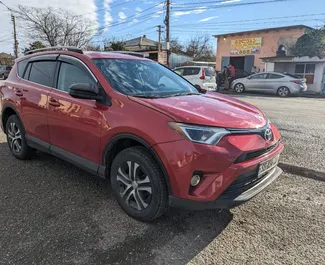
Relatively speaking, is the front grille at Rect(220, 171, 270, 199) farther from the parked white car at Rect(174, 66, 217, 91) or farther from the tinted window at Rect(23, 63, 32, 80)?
the parked white car at Rect(174, 66, 217, 91)

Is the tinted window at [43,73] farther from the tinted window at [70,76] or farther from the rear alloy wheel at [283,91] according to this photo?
the rear alloy wheel at [283,91]

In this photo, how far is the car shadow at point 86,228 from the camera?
7.52 feet

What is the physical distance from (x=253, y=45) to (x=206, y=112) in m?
25.9

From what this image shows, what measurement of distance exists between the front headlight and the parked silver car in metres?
15.7

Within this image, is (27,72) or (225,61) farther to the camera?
(225,61)

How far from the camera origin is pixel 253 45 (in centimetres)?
2595

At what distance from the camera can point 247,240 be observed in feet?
8.23

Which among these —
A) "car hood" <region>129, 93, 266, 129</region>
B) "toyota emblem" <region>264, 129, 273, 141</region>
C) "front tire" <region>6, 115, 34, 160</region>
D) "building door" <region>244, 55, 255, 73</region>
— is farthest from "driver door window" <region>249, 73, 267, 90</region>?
"front tire" <region>6, 115, 34, 160</region>

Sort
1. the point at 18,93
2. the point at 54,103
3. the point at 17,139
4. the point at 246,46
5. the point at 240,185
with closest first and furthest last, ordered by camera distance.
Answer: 1. the point at 240,185
2. the point at 54,103
3. the point at 18,93
4. the point at 17,139
5. the point at 246,46

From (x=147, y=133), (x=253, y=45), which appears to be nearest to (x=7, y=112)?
(x=147, y=133)

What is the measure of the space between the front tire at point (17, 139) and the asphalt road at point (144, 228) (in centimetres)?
55

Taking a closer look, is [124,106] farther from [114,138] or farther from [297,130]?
[297,130]

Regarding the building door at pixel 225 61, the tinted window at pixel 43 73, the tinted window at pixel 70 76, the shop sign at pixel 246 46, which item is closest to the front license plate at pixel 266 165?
the tinted window at pixel 70 76

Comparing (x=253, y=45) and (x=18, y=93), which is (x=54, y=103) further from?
(x=253, y=45)
